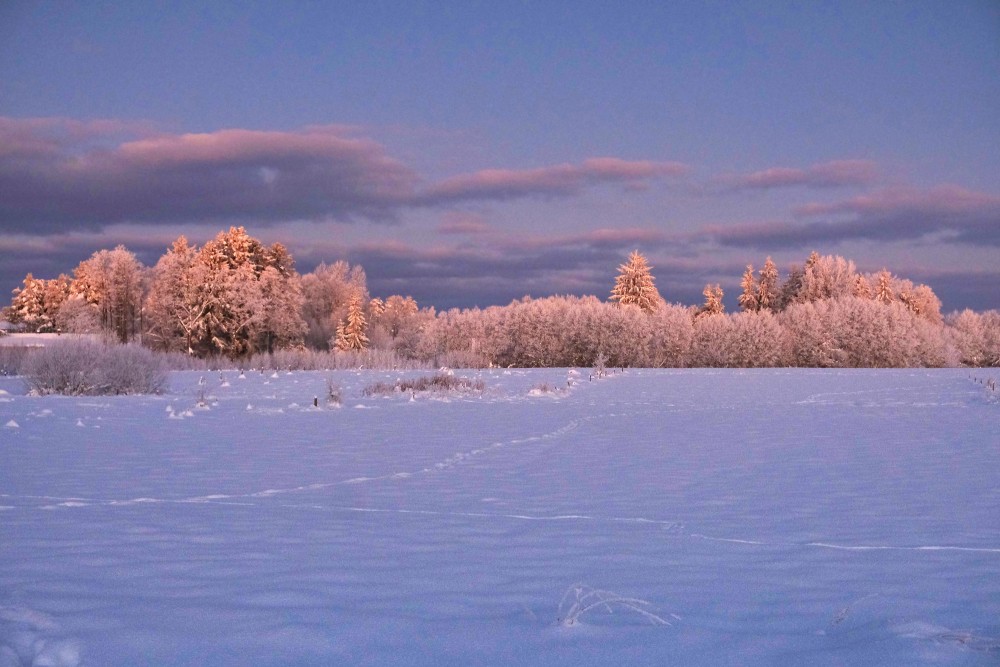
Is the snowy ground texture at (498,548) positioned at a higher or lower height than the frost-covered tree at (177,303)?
lower

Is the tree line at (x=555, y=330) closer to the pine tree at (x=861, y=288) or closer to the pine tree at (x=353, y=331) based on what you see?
the pine tree at (x=353, y=331)

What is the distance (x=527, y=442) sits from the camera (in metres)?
10.9

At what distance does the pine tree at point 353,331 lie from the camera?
51500mm

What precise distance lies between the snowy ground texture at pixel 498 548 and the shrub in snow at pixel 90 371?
7883mm

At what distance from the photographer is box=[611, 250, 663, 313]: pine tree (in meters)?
60.1

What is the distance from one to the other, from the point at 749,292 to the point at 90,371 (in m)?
55.4

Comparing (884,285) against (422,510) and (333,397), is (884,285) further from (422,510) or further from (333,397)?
(422,510)

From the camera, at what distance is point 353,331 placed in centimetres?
5197

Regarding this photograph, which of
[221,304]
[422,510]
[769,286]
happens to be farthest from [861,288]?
[422,510]

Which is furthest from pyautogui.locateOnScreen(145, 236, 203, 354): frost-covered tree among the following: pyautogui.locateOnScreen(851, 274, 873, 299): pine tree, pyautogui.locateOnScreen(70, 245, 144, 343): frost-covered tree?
pyautogui.locateOnScreen(851, 274, 873, 299): pine tree

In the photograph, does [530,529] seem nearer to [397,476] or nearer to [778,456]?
[397,476]

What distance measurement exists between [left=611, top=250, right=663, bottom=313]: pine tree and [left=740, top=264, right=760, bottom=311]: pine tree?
920 cm

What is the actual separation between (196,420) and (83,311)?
135ft

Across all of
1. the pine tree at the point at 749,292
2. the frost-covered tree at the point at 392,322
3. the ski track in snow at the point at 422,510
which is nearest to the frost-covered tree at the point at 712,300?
the pine tree at the point at 749,292
